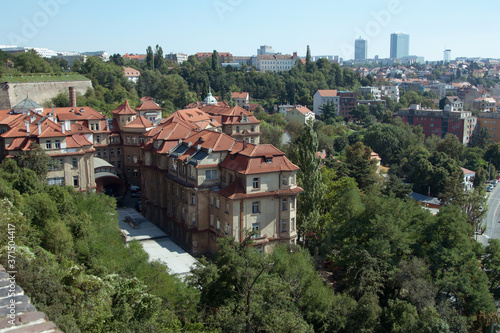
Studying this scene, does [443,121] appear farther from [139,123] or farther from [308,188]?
[308,188]

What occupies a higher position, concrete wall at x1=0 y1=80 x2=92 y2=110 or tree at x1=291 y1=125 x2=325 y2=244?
concrete wall at x1=0 y1=80 x2=92 y2=110

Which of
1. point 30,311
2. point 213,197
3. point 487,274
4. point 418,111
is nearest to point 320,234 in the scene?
point 213,197

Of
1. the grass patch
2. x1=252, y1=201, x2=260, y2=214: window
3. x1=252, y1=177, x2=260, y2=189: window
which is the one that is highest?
the grass patch

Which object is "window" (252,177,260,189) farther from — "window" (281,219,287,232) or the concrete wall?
the concrete wall

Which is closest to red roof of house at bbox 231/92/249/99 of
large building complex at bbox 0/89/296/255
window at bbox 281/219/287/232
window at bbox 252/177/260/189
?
large building complex at bbox 0/89/296/255

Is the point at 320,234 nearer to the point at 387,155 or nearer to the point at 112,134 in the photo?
the point at 112,134

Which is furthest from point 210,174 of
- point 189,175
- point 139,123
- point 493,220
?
point 493,220
